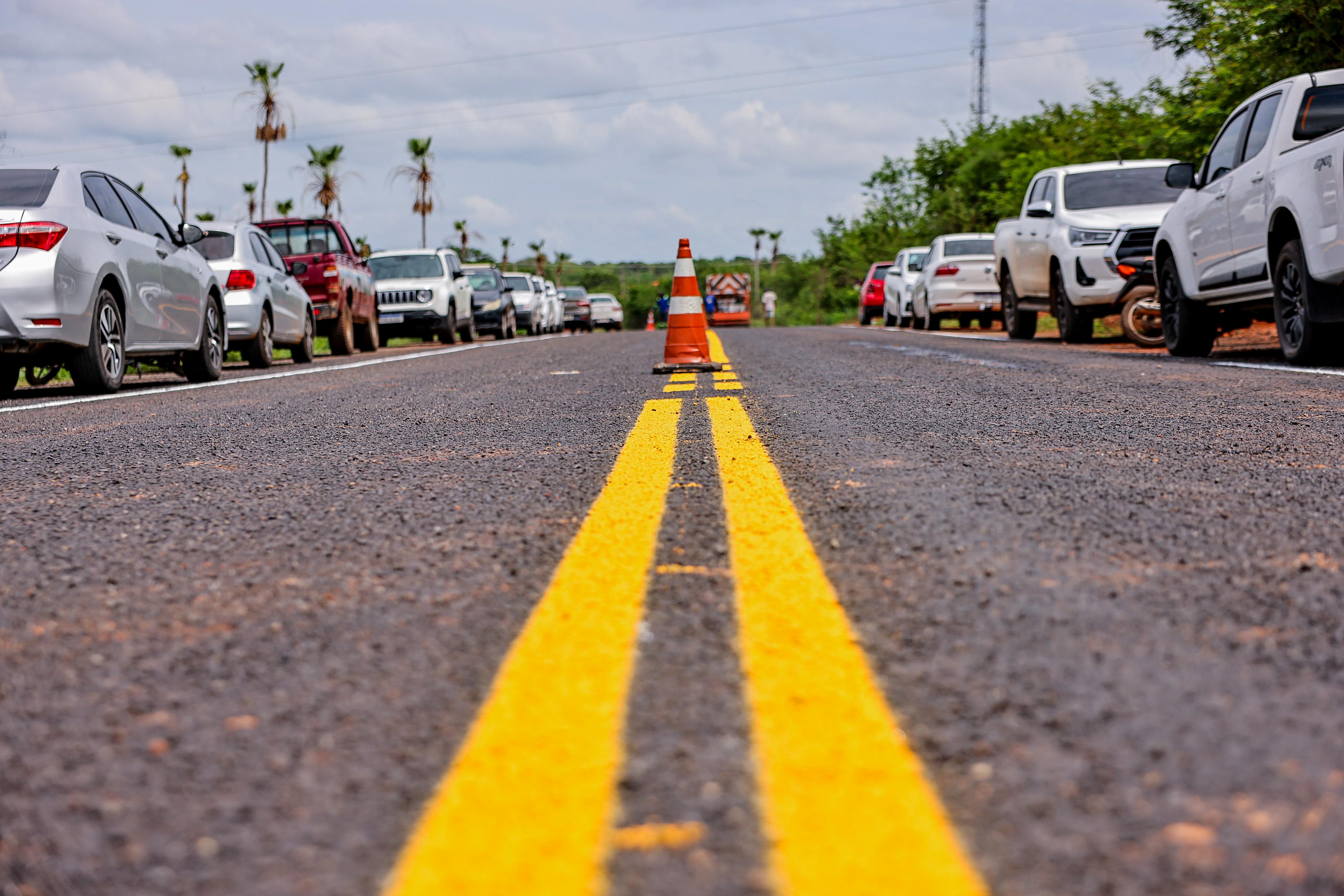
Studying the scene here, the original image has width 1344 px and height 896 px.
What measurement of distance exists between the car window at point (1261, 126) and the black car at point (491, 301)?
1930 cm

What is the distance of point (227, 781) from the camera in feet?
5.49

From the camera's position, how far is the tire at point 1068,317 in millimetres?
14445

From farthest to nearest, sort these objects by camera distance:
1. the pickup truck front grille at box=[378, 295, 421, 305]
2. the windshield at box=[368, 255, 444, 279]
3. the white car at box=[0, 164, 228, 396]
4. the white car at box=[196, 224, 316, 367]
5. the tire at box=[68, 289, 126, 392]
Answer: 1. the windshield at box=[368, 255, 444, 279]
2. the pickup truck front grille at box=[378, 295, 421, 305]
3. the white car at box=[196, 224, 316, 367]
4. the tire at box=[68, 289, 126, 392]
5. the white car at box=[0, 164, 228, 396]

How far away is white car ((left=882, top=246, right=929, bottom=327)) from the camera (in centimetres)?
2673

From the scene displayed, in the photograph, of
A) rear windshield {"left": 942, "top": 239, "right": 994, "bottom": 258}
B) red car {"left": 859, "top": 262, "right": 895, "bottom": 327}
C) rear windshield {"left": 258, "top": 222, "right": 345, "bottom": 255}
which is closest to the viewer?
rear windshield {"left": 258, "top": 222, "right": 345, "bottom": 255}

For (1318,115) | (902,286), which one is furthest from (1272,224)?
(902,286)

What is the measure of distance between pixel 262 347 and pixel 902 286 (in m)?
16.5

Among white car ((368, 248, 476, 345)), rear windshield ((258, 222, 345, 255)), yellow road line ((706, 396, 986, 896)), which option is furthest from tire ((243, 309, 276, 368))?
yellow road line ((706, 396, 986, 896))

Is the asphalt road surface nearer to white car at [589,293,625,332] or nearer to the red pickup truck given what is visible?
the red pickup truck

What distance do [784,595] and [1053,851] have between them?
3.67 feet

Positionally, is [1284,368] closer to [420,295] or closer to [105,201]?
[105,201]

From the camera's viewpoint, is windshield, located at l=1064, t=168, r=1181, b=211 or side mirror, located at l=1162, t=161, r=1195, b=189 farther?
windshield, located at l=1064, t=168, r=1181, b=211

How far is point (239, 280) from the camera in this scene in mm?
13164

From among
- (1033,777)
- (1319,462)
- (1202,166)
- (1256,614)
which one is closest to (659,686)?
(1033,777)
